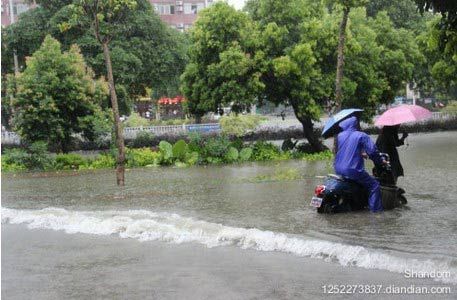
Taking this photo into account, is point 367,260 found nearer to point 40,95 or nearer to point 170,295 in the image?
point 170,295

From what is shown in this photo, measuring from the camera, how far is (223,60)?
2108cm

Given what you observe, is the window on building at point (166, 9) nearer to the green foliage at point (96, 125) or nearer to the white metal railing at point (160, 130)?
the white metal railing at point (160, 130)

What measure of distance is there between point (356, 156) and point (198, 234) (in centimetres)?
247

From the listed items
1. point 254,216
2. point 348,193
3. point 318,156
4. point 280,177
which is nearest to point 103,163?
point 318,156

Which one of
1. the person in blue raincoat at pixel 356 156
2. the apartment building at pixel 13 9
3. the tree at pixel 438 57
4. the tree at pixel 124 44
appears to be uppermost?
the apartment building at pixel 13 9

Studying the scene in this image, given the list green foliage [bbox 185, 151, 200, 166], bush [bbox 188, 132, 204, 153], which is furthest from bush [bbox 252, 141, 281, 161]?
green foliage [bbox 185, 151, 200, 166]

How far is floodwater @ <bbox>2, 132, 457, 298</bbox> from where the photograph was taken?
664cm

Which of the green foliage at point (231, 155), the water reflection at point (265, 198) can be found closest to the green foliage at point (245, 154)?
the green foliage at point (231, 155)

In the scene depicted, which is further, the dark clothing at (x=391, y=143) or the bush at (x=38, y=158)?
the bush at (x=38, y=158)

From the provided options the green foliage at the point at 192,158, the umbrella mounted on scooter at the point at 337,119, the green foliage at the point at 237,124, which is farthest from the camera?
the green foliage at the point at 237,124

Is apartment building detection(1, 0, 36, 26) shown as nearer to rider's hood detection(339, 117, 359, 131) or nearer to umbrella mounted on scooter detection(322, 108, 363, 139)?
umbrella mounted on scooter detection(322, 108, 363, 139)

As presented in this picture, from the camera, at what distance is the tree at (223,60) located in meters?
21.3

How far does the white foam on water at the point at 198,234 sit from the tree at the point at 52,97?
37.2ft

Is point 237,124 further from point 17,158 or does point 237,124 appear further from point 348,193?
point 348,193
